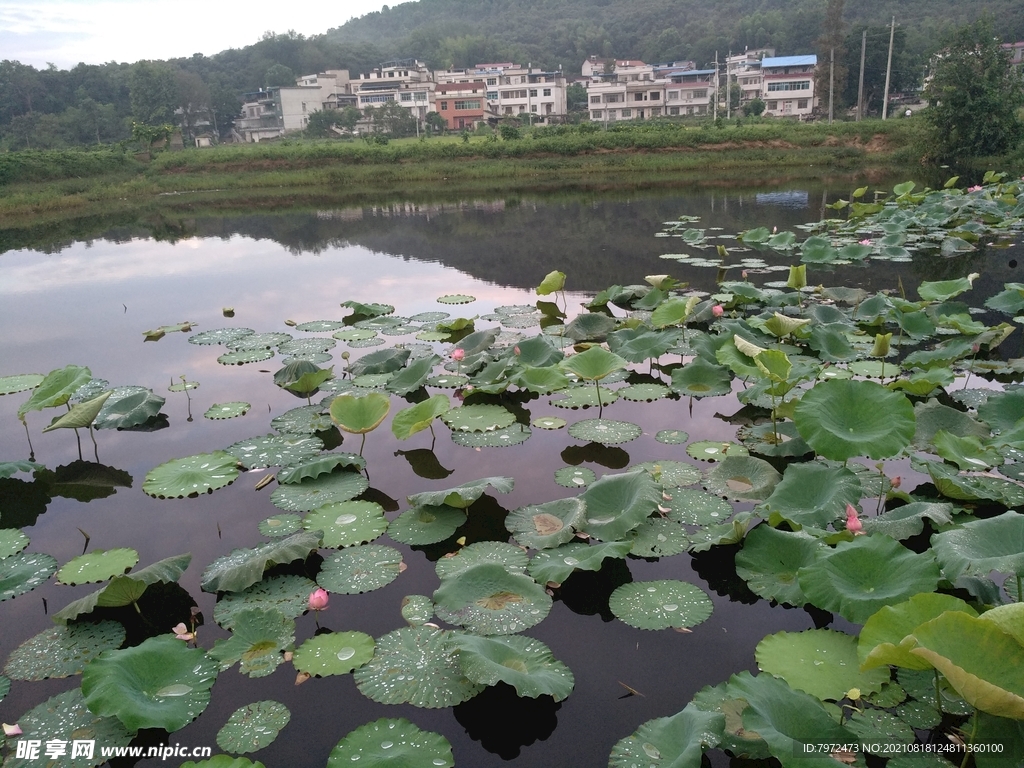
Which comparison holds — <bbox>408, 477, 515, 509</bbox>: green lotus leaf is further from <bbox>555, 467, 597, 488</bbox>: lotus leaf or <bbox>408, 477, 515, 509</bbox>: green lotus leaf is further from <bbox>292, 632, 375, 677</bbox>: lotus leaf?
<bbox>292, 632, 375, 677</bbox>: lotus leaf

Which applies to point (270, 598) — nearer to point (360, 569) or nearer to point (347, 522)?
point (360, 569)

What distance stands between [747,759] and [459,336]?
4519mm

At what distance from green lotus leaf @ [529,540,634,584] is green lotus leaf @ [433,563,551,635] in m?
0.07

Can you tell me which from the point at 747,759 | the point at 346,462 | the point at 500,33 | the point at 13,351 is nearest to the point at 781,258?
the point at 346,462

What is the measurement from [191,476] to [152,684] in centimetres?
159

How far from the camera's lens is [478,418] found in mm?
4148

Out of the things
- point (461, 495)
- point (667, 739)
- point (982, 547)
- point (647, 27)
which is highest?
point (647, 27)

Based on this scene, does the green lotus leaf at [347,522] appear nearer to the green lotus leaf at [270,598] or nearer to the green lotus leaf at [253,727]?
the green lotus leaf at [270,598]

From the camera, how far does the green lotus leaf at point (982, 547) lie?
1910 millimetres

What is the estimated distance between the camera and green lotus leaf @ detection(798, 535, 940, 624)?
2.02 metres

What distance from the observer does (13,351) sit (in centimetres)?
677

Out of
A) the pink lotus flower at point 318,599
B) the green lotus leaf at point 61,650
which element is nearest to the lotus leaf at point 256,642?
the pink lotus flower at point 318,599

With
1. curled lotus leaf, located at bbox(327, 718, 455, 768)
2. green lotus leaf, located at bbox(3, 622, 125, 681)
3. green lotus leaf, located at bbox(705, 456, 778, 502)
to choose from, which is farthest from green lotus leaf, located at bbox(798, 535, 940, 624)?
green lotus leaf, located at bbox(3, 622, 125, 681)

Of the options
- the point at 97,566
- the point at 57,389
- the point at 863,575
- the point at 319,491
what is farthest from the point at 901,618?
the point at 57,389
